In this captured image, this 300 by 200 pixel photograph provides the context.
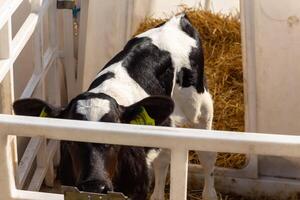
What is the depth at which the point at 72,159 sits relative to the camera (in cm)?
278

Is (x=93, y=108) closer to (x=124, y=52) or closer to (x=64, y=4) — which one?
(x=124, y=52)

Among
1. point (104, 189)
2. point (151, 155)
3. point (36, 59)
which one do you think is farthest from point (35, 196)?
point (36, 59)

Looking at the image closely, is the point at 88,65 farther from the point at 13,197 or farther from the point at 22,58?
the point at 13,197

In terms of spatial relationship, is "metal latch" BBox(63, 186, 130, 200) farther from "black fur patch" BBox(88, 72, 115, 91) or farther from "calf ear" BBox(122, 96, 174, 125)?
"black fur patch" BBox(88, 72, 115, 91)

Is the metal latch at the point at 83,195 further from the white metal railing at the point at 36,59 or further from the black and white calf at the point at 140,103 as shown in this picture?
the white metal railing at the point at 36,59

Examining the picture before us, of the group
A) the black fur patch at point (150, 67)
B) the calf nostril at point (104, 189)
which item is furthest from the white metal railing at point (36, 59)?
the calf nostril at point (104, 189)

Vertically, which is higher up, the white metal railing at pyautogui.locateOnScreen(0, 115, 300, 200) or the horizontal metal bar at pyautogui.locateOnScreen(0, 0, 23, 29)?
the horizontal metal bar at pyautogui.locateOnScreen(0, 0, 23, 29)

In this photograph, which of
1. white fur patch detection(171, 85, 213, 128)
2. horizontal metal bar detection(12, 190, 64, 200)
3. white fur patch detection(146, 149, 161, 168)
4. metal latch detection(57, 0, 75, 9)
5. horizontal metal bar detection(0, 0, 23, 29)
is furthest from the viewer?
metal latch detection(57, 0, 75, 9)

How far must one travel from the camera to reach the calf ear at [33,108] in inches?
107

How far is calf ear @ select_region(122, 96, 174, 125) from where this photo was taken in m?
2.60

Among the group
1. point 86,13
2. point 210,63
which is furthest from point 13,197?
point 210,63

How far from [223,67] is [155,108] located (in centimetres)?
216

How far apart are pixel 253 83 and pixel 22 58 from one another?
1.32 meters

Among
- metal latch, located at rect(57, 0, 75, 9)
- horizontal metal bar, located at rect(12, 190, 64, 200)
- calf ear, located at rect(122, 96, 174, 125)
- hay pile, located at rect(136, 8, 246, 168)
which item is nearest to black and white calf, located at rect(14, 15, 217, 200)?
calf ear, located at rect(122, 96, 174, 125)
